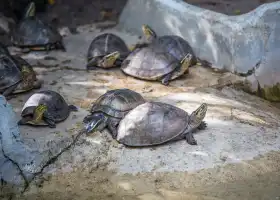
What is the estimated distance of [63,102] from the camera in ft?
19.7

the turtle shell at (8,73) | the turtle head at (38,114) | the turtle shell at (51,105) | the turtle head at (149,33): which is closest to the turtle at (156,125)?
the turtle shell at (51,105)

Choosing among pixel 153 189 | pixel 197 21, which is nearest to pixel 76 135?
pixel 153 189

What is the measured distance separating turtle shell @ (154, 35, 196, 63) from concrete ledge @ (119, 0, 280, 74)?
0.26 metres

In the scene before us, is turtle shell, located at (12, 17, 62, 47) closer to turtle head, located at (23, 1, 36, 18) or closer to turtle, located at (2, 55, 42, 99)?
turtle head, located at (23, 1, 36, 18)

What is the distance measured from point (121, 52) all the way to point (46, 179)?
12.0 ft

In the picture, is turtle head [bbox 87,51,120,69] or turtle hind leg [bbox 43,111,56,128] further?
turtle head [bbox 87,51,120,69]

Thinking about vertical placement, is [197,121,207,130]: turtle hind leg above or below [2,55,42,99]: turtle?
A: above

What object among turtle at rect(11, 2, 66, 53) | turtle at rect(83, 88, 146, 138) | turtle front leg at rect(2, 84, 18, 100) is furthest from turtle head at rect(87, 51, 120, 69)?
turtle at rect(83, 88, 146, 138)

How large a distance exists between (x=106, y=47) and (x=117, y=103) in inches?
99.2

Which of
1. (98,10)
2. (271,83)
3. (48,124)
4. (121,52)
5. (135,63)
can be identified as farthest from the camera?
(98,10)

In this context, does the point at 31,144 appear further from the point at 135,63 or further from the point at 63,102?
the point at 135,63

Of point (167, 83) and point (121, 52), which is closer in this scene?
point (167, 83)

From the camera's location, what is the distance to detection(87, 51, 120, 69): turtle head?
25.3 ft

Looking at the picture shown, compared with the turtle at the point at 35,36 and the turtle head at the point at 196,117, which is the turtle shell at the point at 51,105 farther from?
the turtle at the point at 35,36
